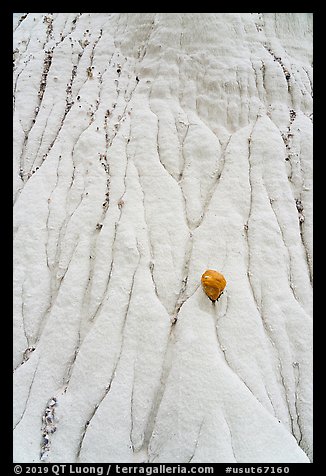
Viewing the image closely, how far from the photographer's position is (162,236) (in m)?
4.55

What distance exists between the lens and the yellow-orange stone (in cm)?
407

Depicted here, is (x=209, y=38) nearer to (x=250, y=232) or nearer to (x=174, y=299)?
(x=250, y=232)

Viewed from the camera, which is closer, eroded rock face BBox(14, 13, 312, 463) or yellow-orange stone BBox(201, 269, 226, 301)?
eroded rock face BBox(14, 13, 312, 463)

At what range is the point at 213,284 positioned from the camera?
4.06 metres

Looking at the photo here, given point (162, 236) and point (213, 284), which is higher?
point (162, 236)

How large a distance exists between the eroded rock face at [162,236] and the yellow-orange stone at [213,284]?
117 millimetres

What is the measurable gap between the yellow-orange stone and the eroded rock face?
0.12 m

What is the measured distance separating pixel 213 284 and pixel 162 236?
3.08 feet

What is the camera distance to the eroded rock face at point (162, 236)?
364cm

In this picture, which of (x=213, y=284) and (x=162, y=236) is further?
(x=162, y=236)

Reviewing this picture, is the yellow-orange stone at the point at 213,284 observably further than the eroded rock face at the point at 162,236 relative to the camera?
Yes

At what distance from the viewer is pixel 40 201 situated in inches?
190

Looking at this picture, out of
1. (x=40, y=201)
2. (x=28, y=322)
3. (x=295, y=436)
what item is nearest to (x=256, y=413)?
(x=295, y=436)

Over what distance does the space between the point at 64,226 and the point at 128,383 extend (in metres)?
2.15
